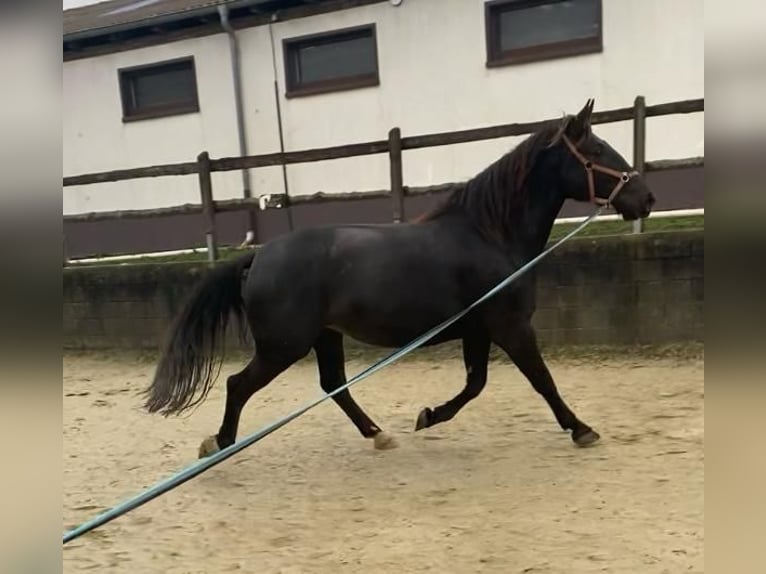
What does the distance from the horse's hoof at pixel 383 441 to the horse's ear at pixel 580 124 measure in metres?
1.78

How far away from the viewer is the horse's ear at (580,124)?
329 cm

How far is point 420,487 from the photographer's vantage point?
A: 3.06 meters

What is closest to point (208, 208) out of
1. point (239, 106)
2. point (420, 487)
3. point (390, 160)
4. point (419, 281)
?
point (390, 160)

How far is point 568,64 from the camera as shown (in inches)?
319

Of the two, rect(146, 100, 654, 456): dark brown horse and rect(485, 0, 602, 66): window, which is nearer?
rect(146, 100, 654, 456): dark brown horse

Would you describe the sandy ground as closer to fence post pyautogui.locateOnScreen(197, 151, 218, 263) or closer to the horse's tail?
the horse's tail

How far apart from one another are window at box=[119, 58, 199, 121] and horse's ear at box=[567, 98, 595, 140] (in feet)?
25.7

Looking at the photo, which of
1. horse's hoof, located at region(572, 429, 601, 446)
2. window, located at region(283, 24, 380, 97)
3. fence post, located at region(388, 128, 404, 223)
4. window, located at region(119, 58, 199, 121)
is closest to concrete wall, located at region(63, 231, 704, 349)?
fence post, located at region(388, 128, 404, 223)

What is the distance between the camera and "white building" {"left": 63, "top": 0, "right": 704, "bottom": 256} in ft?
25.7

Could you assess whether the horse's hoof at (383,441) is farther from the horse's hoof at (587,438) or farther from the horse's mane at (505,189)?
the horse's mane at (505,189)

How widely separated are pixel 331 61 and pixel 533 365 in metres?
7.16

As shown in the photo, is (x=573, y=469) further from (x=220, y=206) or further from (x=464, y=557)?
(x=220, y=206)

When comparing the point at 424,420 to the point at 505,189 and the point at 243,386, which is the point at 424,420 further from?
the point at 505,189

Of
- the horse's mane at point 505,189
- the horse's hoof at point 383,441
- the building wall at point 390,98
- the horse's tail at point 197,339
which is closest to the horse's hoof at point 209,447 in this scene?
the horse's tail at point 197,339
